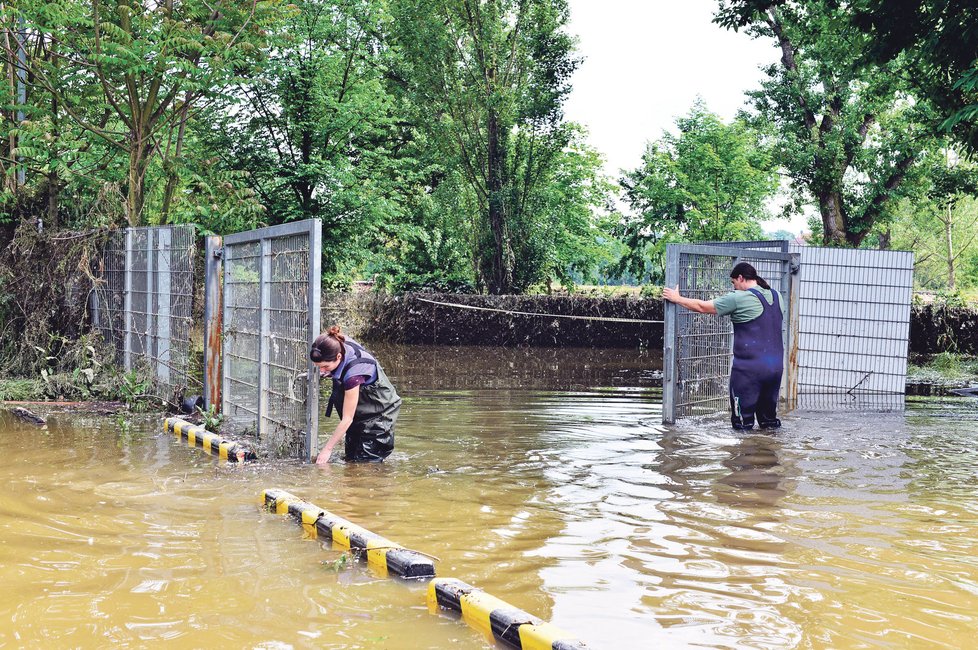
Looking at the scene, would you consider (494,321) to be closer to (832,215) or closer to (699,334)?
(832,215)

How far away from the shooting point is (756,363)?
9.43 meters

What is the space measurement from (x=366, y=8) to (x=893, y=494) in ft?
70.8

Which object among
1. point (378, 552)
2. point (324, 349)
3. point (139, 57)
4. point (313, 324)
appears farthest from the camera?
point (139, 57)

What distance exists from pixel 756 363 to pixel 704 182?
24546mm

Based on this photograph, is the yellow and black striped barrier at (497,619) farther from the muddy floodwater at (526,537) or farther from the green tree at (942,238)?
the green tree at (942,238)

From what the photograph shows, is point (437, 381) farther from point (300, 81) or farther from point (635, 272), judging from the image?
point (635, 272)

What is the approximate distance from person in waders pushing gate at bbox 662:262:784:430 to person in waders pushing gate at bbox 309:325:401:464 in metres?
3.12

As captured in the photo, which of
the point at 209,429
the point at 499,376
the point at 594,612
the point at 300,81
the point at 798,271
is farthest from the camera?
the point at 300,81

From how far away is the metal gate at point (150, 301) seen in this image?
35.6 ft

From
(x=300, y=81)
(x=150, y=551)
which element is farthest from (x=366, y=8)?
(x=150, y=551)

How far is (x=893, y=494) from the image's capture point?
7168 mm

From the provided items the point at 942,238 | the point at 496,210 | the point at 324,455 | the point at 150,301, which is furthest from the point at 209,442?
the point at 942,238

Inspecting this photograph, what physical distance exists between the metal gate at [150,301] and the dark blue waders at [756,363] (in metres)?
6.03

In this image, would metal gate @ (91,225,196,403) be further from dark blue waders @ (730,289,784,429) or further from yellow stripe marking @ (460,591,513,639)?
yellow stripe marking @ (460,591,513,639)
